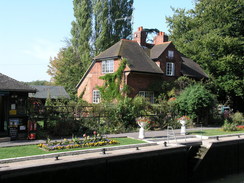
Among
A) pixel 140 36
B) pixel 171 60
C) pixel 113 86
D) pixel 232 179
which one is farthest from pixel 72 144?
pixel 140 36

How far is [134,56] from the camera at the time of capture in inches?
1066

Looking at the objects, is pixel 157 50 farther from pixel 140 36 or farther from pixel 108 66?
pixel 108 66

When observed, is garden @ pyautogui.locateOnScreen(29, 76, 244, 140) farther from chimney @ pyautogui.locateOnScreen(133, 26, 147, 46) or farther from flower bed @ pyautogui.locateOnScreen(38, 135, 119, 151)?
chimney @ pyautogui.locateOnScreen(133, 26, 147, 46)

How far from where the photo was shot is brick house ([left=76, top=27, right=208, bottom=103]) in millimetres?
25766

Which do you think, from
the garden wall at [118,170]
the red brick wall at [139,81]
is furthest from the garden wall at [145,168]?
the red brick wall at [139,81]

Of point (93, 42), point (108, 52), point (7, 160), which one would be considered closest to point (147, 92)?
point (108, 52)

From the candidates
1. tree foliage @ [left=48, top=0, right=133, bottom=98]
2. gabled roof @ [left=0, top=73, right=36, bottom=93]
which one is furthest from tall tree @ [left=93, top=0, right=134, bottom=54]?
gabled roof @ [left=0, top=73, right=36, bottom=93]

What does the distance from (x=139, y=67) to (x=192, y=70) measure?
784 cm

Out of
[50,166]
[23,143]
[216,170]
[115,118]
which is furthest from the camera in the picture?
[115,118]

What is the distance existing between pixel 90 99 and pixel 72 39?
746 inches

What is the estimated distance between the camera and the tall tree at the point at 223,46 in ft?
91.7

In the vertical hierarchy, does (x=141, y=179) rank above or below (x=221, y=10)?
below

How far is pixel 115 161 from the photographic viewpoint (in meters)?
10.4

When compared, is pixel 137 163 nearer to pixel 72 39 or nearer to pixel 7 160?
pixel 7 160
